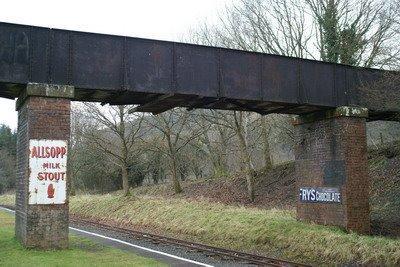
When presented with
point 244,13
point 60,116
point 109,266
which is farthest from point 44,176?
point 244,13

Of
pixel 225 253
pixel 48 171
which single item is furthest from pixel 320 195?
pixel 48 171

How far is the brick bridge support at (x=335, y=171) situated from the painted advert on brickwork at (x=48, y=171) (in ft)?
29.1

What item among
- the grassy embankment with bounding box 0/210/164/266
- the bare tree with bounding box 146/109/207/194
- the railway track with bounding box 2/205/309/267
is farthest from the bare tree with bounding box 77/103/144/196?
the grassy embankment with bounding box 0/210/164/266

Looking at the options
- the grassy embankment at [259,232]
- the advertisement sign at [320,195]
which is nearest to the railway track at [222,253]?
the grassy embankment at [259,232]

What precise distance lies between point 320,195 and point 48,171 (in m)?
9.39

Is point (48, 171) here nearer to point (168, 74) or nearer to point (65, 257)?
point (65, 257)

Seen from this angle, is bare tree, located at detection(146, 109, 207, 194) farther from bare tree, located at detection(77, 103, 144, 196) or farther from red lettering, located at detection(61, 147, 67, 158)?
red lettering, located at detection(61, 147, 67, 158)

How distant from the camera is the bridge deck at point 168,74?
42.7 feet

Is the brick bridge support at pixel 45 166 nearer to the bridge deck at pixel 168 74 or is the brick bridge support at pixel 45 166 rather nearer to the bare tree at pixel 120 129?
the bridge deck at pixel 168 74

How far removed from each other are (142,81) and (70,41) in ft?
7.78

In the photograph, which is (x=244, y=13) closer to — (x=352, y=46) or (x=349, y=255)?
(x=352, y=46)

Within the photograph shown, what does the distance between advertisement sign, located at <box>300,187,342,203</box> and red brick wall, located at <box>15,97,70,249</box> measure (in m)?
8.79

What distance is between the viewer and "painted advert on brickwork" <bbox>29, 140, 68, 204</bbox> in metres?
12.6

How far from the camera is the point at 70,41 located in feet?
43.9
